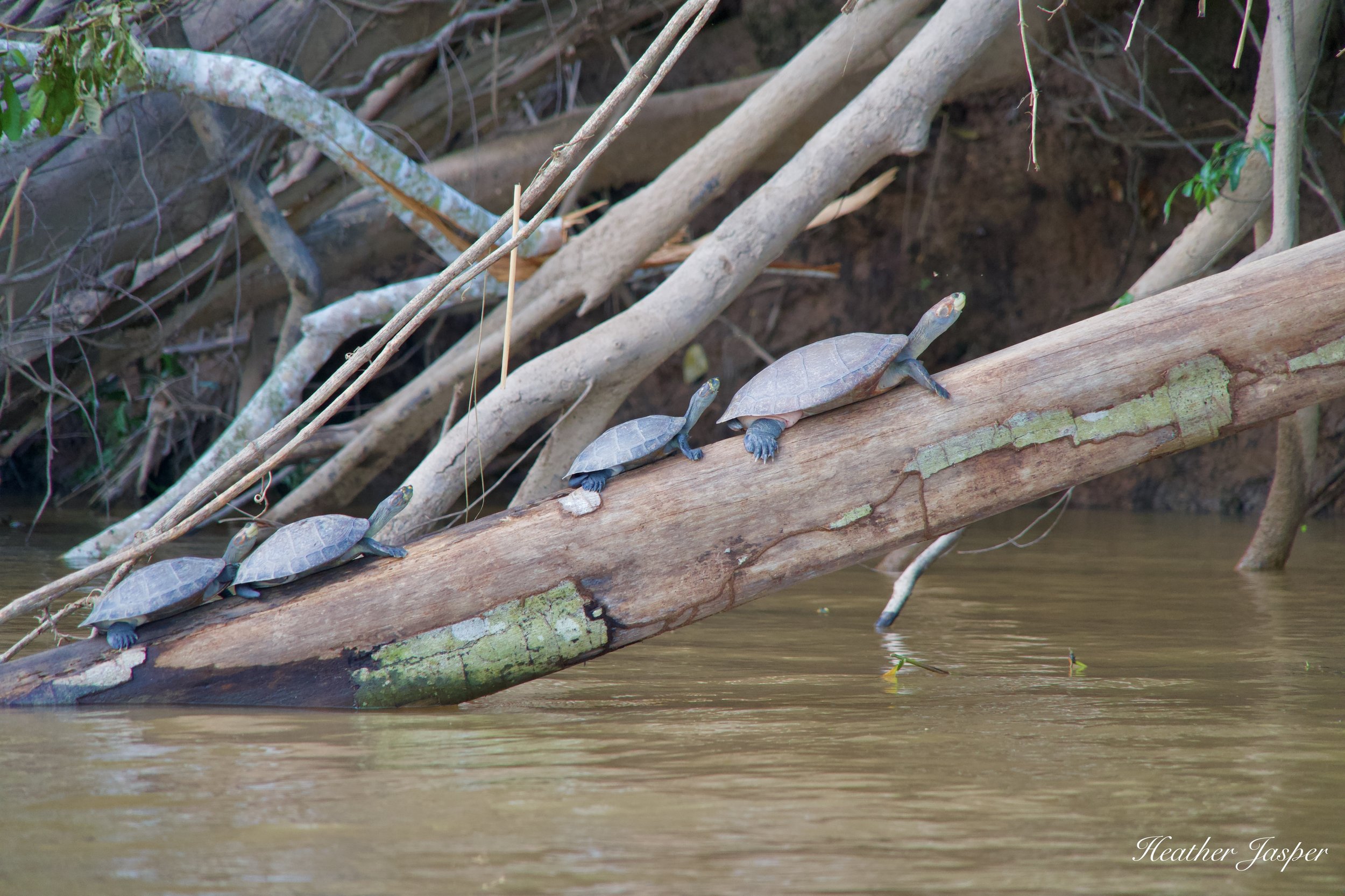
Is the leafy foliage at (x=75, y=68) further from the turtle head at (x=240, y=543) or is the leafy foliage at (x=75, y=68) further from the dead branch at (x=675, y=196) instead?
the turtle head at (x=240, y=543)

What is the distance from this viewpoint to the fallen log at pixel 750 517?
298 cm

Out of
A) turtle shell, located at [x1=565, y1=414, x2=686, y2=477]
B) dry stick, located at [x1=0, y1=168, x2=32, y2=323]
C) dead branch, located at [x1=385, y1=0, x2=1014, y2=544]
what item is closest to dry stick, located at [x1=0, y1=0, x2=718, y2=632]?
turtle shell, located at [x1=565, y1=414, x2=686, y2=477]

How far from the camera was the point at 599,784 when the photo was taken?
7.73 ft

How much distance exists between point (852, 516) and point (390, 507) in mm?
1596

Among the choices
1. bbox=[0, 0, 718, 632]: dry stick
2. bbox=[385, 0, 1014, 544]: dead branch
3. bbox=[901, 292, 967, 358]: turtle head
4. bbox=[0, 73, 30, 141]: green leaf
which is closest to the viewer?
bbox=[0, 0, 718, 632]: dry stick

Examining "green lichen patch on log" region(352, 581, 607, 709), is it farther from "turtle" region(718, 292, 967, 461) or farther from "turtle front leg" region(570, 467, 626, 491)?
"turtle" region(718, 292, 967, 461)

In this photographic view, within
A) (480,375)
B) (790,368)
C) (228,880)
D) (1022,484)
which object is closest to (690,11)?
(790,368)

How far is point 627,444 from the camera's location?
3154mm

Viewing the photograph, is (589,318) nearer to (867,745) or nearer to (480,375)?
(480,375)

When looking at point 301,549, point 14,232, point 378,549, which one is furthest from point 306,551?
point 14,232

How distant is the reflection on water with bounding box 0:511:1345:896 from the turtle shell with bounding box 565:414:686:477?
0.70 meters

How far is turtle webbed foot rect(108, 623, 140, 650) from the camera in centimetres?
309
